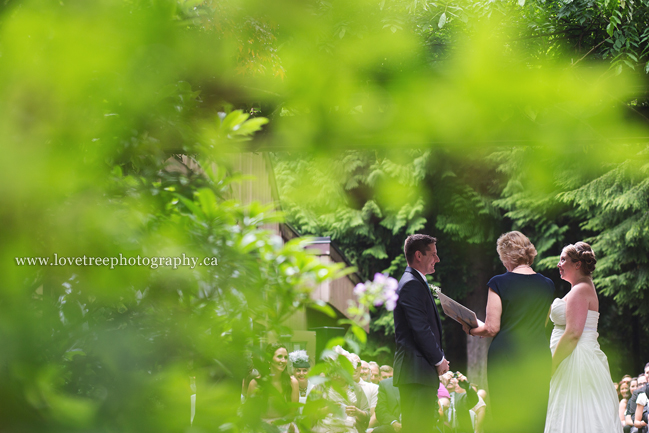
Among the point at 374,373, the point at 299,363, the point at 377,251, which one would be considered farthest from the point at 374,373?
the point at 377,251

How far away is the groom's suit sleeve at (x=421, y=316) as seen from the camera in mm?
3221

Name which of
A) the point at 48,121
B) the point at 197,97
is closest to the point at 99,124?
the point at 48,121

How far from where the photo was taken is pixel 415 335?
325cm

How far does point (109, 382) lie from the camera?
413 mm

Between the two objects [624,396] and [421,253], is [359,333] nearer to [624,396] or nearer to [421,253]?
[421,253]

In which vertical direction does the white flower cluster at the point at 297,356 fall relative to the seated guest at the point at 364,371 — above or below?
below

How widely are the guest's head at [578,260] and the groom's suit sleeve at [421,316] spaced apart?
0.98 meters

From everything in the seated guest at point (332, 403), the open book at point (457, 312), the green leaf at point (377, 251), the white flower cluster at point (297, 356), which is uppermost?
the green leaf at point (377, 251)

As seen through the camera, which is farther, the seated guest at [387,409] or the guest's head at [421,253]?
the seated guest at [387,409]

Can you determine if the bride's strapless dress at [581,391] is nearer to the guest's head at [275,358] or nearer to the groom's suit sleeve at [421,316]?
the groom's suit sleeve at [421,316]

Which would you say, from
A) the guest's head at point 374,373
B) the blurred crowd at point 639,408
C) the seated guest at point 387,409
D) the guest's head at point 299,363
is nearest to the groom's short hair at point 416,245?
the seated guest at point 387,409

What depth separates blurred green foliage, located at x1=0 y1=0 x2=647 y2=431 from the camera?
399 millimetres

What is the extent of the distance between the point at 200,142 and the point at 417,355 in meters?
2.91

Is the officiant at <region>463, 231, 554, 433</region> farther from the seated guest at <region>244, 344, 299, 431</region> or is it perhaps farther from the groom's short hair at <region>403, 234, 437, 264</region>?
the seated guest at <region>244, 344, 299, 431</region>
